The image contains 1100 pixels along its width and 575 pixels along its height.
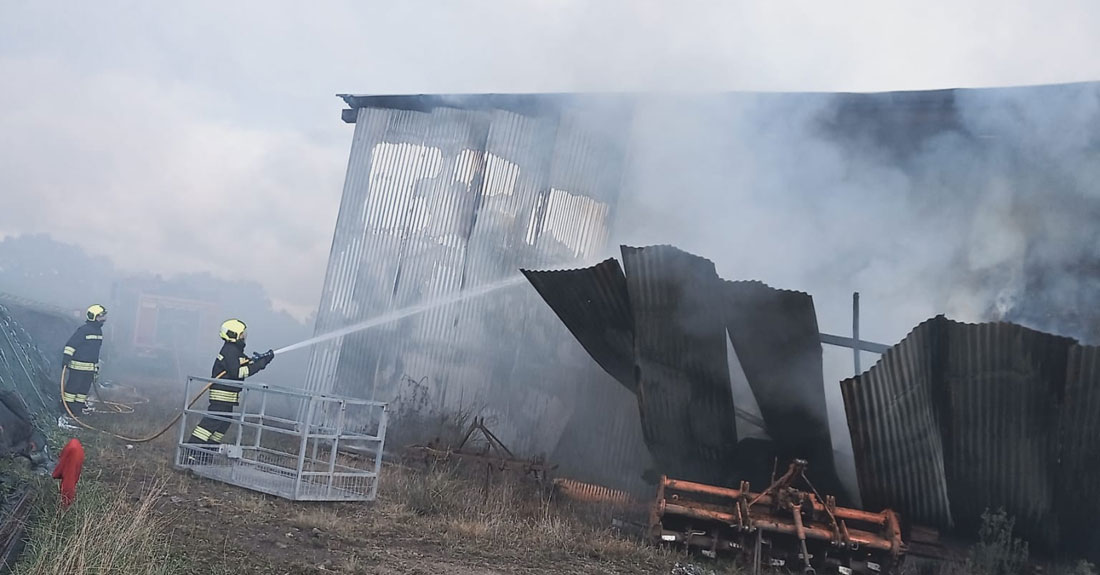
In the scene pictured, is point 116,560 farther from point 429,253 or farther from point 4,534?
Result: point 429,253

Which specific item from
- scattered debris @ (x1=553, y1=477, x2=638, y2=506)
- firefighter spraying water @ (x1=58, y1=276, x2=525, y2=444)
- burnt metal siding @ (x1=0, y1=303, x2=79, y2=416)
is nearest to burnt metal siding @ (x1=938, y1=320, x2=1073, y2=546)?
scattered debris @ (x1=553, y1=477, x2=638, y2=506)

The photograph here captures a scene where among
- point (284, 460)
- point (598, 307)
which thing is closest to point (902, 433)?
point (598, 307)

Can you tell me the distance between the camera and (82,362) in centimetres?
1115

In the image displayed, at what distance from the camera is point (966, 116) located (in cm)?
940

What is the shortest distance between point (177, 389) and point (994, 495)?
18.6m

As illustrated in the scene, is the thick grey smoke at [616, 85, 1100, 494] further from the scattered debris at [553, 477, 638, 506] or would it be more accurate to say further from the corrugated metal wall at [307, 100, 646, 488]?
the scattered debris at [553, 477, 638, 506]

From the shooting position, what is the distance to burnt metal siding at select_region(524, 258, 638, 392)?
26.0 feet

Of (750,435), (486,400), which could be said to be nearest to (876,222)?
(750,435)

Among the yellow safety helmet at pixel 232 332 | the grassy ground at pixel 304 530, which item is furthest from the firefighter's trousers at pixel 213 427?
the yellow safety helmet at pixel 232 332

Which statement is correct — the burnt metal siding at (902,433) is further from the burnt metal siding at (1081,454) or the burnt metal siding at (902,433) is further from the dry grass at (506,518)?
the dry grass at (506,518)

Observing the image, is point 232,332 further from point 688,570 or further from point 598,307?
point 688,570

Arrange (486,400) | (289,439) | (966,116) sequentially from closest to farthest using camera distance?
1. (966,116)
2. (486,400)
3. (289,439)

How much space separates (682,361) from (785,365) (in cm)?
95

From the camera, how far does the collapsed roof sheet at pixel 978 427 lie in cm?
657
